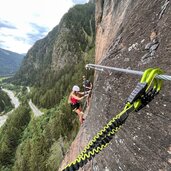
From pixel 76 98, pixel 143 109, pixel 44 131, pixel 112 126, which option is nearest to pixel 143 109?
pixel 143 109

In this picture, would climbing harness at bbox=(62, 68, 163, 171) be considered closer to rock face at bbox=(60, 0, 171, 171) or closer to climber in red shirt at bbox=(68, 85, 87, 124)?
rock face at bbox=(60, 0, 171, 171)

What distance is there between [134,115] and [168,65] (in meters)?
1.23

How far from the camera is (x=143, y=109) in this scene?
505 cm

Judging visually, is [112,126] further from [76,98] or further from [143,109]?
[76,98]

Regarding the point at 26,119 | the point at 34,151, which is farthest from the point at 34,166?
the point at 26,119

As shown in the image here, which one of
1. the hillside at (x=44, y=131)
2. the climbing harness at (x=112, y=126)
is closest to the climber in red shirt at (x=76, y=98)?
the climbing harness at (x=112, y=126)

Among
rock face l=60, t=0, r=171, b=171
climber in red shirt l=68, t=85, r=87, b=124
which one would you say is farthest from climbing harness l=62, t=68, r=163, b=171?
climber in red shirt l=68, t=85, r=87, b=124

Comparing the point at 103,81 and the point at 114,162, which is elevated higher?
the point at 103,81

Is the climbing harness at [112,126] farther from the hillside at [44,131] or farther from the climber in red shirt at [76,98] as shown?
the hillside at [44,131]

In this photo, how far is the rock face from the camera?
14.6 feet

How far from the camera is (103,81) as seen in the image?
786 cm

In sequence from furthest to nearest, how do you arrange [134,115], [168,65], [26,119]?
[26,119] < [134,115] < [168,65]

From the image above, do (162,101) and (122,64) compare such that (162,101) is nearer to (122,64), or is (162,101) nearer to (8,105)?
(122,64)

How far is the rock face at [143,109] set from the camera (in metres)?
4.45
